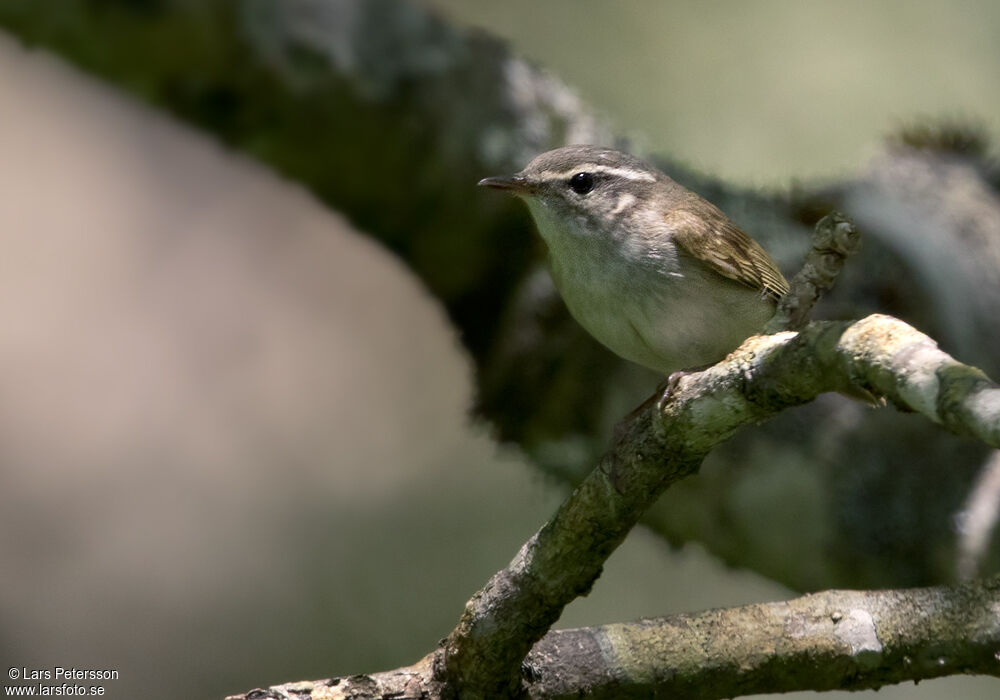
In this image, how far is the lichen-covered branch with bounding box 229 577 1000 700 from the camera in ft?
8.43

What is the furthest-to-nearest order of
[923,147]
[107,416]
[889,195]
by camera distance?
[107,416] → [923,147] → [889,195]

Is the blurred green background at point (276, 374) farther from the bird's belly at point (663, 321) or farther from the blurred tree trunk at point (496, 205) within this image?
the bird's belly at point (663, 321)

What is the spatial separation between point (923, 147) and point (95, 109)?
19.2 feet

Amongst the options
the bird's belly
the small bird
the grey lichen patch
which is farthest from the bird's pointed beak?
the grey lichen patch

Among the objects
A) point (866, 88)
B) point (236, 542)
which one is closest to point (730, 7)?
point (866, 88)

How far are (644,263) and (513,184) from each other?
0.57 m

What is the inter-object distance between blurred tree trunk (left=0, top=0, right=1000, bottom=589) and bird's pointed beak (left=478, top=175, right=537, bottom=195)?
1.07m

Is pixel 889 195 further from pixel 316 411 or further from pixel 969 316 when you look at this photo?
pixel 316 411

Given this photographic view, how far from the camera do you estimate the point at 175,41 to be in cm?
460

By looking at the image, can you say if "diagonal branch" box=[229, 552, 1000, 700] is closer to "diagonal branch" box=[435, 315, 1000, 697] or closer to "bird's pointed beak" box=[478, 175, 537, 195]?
"diagonal branch" box=[435, 315, 1000, 697]

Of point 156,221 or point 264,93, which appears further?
point 156,221

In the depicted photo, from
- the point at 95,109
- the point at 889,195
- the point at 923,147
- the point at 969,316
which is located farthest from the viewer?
the point at 95,109

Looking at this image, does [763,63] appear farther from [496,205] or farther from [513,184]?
[513,184]

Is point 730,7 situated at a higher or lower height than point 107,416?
higher
